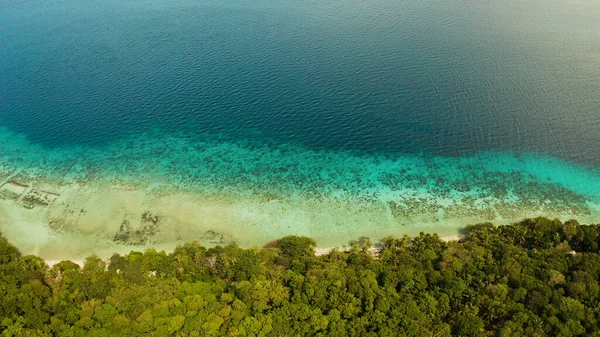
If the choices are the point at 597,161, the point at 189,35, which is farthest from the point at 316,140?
the point at 189,35

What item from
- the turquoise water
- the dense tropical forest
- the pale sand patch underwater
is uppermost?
the turquoise water

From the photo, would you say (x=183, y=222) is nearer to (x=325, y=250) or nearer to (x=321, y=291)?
(x=325, y=250)

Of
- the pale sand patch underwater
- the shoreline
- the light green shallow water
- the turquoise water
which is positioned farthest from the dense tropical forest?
the turquoise water

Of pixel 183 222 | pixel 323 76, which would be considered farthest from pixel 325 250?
pixel 323 76

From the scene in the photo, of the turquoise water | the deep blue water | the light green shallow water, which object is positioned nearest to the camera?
Answer: the light green shallow water

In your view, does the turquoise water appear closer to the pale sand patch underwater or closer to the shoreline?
the pale sand patch underwater

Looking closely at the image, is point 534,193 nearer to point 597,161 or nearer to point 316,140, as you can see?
point 597,161
